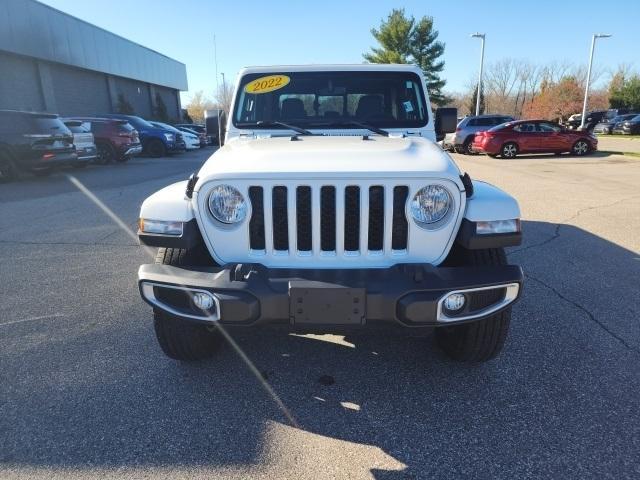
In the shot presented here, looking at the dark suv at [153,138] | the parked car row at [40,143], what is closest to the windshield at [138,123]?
the dark suv at [153,138]

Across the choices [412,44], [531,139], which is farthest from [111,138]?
[412,44]

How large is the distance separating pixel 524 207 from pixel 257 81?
19.2 ft

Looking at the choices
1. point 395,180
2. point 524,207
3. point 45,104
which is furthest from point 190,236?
point 45,104

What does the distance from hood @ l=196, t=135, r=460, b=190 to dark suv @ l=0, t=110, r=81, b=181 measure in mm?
10241

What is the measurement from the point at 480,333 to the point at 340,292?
3.43 ft

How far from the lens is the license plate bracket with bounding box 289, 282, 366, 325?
7.09ft

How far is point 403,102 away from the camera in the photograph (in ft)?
12.7

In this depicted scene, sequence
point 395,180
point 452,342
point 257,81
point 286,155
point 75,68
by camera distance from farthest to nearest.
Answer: point 75,68
point 257,81
point 452,342
point 286,155
point 395,180

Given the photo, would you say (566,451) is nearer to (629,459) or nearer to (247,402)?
(629,459)

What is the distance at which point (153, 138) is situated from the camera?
63.5ft

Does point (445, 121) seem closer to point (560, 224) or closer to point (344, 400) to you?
point (344, 400)

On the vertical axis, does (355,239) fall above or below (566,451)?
above

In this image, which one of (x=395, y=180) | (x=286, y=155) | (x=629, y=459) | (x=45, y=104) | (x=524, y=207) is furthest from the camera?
(x=45, y=104)

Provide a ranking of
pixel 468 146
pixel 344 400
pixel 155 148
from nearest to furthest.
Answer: pixel 344 400, pixel 155 148, pixel 468 146
